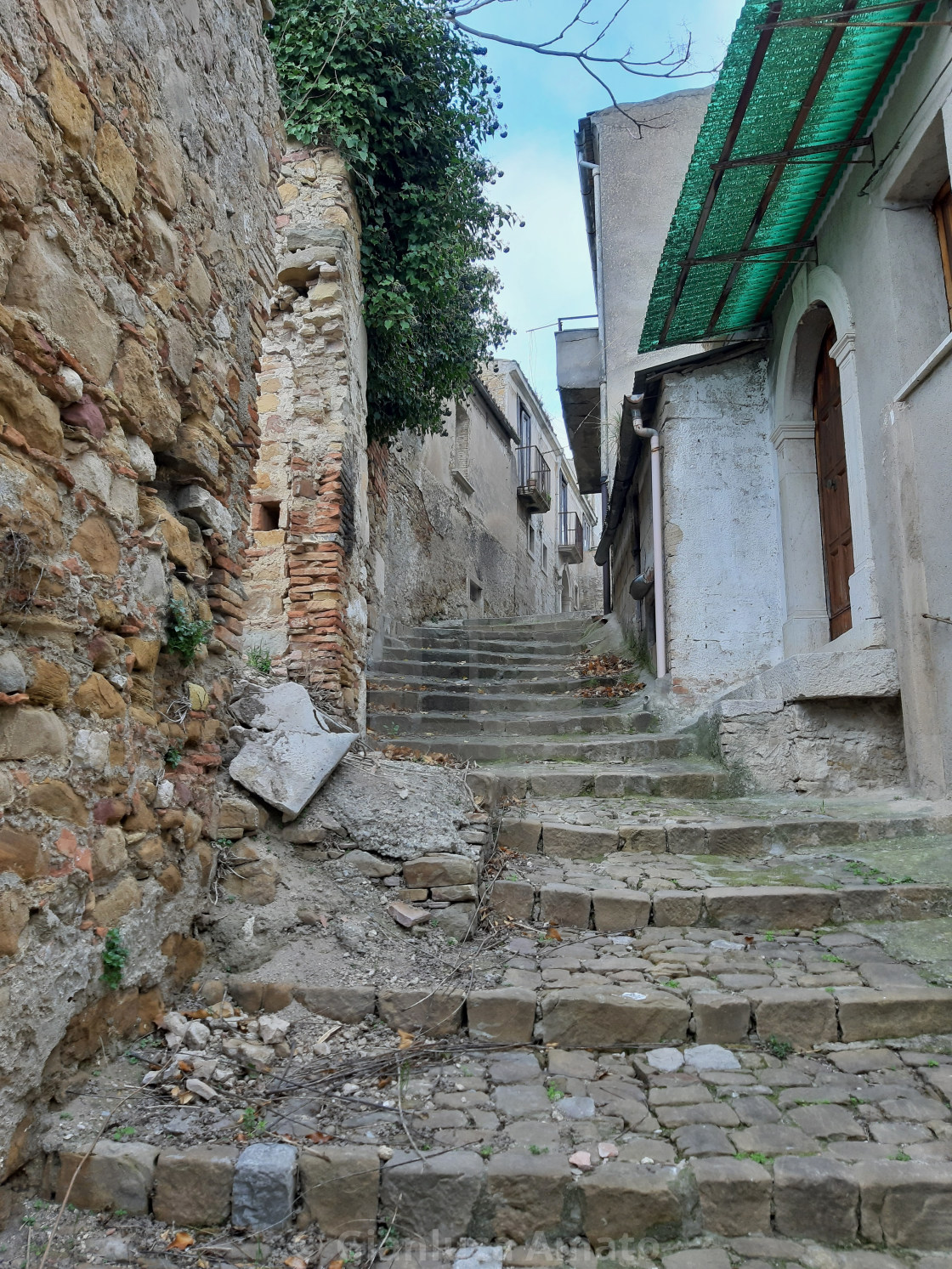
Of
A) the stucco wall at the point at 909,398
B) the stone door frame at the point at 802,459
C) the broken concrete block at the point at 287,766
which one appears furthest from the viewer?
the stone door frame at the point at 802,459

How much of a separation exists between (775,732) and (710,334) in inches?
134

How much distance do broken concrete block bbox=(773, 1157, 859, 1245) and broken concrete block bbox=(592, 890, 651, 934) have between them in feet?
4.91

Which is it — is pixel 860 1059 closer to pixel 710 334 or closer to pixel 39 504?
pixel 39 504

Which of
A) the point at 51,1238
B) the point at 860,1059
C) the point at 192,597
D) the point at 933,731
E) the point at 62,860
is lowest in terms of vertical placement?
the point at 51,1238

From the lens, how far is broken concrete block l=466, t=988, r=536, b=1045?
303 cm

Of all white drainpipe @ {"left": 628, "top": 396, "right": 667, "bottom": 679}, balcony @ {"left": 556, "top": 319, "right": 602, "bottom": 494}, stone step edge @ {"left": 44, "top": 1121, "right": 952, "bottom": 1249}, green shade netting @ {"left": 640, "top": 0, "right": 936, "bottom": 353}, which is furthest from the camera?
balcony @ {"left": 556, "top": 319, "right": 602, "bottom": 494}

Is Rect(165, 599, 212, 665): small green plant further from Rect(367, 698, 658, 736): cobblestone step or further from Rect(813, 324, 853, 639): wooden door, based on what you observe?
Rect(813, 324, 853, 639): wooden door

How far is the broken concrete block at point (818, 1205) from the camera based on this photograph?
2.25 m

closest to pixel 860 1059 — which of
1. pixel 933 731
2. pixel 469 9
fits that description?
pixel 933 731

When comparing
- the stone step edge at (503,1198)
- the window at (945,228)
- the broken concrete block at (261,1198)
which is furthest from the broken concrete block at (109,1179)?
the window at (945,228)

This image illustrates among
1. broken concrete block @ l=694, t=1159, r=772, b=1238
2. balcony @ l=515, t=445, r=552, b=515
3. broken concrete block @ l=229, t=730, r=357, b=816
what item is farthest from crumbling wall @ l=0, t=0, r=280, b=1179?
balcony @ l=515, t=445, r=552, b=515

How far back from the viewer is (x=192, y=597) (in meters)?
3.17

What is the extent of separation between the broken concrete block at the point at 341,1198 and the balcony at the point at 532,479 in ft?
55.7

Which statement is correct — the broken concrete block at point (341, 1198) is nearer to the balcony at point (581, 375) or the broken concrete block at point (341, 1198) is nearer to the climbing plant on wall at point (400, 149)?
the climbing plant on wall at point (400, 149)
